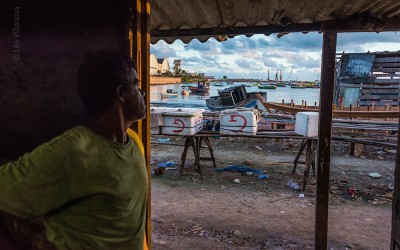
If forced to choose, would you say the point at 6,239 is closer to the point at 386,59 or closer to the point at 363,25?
the point at 363,25

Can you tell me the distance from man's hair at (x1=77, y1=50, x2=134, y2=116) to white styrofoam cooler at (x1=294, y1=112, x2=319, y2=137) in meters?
5.80

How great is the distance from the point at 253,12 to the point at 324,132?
1.62m

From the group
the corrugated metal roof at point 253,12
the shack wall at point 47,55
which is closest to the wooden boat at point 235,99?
the corrugated metal roof at point 253,12

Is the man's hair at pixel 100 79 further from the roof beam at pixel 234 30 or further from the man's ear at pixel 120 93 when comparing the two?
the roof beam at pixel 234 30

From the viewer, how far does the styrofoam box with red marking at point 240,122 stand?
6980 millimetres

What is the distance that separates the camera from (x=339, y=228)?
544 centimetres

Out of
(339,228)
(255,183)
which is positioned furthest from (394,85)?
(339,228)

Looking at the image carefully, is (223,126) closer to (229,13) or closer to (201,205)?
(201,205)

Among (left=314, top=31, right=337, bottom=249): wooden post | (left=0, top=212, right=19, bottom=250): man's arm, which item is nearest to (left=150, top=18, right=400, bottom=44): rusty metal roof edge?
(left=314, top=31, right=337, bottom=249): wooden post

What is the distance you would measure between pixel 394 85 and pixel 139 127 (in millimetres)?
16662

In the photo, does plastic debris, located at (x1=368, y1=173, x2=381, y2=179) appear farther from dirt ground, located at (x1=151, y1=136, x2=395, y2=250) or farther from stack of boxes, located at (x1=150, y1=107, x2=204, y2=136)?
stack of boxes, located at (x1=150, y1=107, x2=204, y2=136)

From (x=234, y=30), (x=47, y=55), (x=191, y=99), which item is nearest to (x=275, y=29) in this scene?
(x=234, y=30)

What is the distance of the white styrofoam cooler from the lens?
6574 mm

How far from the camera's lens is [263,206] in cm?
644
